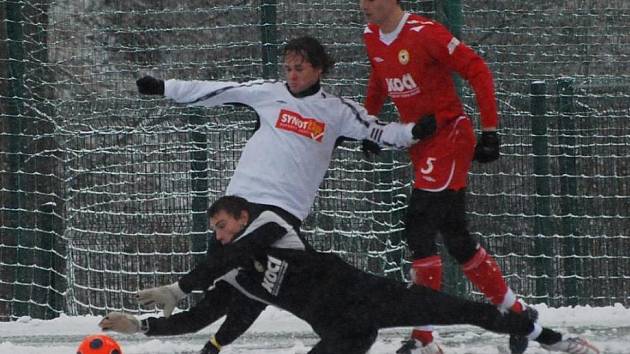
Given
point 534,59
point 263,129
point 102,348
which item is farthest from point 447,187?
point 534,59

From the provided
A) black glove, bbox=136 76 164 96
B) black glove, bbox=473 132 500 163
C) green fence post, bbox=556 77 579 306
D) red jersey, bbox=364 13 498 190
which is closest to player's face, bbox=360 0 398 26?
Answer: red jersey, bbox=364 13 498 190

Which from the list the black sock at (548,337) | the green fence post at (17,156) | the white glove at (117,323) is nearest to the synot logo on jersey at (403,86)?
the black sock at (548,337)

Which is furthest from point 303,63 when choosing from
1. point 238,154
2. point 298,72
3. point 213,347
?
point 238,154

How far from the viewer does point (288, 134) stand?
629 centimetres

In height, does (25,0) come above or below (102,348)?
above

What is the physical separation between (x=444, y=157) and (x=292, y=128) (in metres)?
0.76

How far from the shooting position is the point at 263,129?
6.38m

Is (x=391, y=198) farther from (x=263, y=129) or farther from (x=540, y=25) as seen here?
(x=263, y=129)

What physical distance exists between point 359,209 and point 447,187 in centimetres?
213

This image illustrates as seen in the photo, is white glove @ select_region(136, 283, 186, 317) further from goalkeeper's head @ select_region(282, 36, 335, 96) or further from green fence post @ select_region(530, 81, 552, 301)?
green fence post @ select_region(530, 81, 552, 301)

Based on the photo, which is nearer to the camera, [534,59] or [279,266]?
[279,266]

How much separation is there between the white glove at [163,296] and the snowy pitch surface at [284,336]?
134cm

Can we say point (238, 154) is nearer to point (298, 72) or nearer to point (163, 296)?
point (298, 72)

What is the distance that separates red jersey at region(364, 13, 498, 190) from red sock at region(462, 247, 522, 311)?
0.38 m
